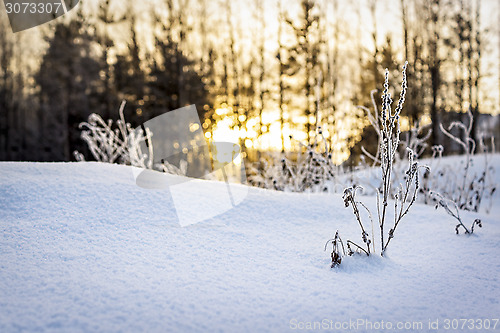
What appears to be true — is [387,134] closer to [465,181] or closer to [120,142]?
[465,181]

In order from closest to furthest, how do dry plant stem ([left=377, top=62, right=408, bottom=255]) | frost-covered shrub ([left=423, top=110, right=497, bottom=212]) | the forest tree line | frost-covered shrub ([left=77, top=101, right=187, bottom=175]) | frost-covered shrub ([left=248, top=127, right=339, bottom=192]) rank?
dry plant stem ([left=377, top=62, right=408, bottom=255]) < frost-covered shrub ([left=423, top=110, right=497, bottom=212]) < frost-covered shrub ([left=248, top=127, right=339, bottom=192]) < frost-covered shrub ([left=77, top=101, right=187, bottom=175]) < the forest tree line

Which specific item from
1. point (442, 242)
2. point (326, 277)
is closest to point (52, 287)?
point (326, 277)

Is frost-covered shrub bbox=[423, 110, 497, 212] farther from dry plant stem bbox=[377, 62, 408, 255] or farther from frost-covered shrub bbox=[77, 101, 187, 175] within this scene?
frost-covered shrub bbox=[77, 101, 187, 175]

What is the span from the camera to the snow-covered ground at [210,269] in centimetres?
106

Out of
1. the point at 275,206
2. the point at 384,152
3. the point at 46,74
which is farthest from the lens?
the point at 46,74

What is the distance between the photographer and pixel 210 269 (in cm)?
136

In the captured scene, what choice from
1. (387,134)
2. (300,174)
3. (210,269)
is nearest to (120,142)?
(300,174)

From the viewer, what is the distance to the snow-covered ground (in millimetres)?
1062

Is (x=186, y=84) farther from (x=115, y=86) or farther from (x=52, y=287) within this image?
(x=52, y=287)

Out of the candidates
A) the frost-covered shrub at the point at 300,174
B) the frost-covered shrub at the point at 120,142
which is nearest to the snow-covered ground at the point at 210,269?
the frost-covered shrub at the point at 300,174

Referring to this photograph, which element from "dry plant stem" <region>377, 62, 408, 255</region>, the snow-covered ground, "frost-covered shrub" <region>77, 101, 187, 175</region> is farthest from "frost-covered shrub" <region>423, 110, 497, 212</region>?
"frost-covered shrub" <region>77, 101, 187, 175</region>

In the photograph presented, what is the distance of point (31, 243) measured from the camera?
55.9 inches

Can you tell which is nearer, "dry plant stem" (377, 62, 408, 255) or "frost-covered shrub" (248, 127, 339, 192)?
"dry plant stem" (377, 62, 408, 255)

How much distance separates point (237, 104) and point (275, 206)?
13.0 metres
